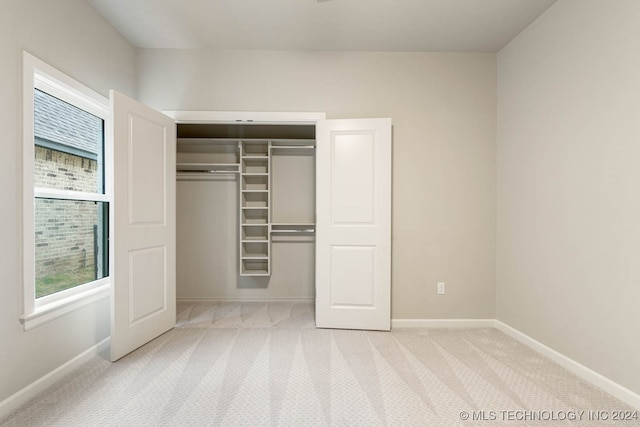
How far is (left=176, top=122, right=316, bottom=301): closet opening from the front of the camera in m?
4.06

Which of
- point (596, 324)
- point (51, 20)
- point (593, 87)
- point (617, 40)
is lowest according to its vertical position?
point (596, 324)

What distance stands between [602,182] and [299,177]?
10.0 ft

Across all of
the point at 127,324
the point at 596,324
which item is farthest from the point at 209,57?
the point at 596,324

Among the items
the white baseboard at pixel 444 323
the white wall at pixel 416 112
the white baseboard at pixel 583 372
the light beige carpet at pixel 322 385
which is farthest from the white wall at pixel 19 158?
the white baseboard at pixel 583 372

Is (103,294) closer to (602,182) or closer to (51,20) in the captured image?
(51,20)

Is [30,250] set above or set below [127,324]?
above

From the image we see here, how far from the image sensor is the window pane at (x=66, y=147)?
2.12m

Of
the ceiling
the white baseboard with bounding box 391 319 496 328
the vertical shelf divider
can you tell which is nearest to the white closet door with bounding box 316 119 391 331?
the white baseboard with bounding box 391 319 496 328

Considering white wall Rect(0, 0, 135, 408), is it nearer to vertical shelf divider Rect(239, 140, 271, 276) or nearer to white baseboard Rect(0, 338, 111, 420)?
white baseboard Rect(0, 338, 111, 420)

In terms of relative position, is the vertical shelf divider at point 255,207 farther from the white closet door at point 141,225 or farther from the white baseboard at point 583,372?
the white baseboard at point 583,372

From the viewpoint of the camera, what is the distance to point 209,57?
3.16 m

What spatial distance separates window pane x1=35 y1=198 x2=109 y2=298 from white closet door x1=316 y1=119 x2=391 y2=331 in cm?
198

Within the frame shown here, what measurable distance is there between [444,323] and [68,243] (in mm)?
3470

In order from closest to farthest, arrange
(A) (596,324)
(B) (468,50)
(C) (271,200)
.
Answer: (A) (596,324)
(B) (468,50)
(C) (271,200)
